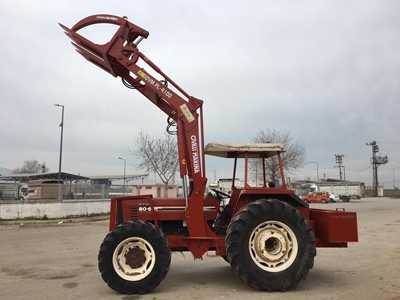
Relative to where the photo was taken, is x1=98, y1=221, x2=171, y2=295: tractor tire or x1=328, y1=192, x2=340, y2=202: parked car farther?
x1=328, y1=192, x2=340, y2=202: parked car

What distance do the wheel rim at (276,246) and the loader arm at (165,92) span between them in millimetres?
913

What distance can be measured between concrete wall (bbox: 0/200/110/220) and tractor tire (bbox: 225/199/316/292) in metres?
18.6

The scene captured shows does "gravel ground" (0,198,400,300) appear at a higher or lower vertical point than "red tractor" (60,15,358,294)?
lower

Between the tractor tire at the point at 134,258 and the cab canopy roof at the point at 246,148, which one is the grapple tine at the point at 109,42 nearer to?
the cab canopy roof at the point at 246,148

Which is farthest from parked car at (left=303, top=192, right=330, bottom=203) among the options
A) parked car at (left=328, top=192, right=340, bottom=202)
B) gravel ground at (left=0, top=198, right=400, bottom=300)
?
gravel ground at (left=0, top=198, right=400, bottom=300)

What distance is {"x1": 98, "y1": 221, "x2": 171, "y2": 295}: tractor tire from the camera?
5.68m

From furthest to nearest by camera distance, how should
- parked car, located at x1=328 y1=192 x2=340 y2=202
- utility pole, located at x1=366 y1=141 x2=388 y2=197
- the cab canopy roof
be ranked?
utility pole, located at x1=366 y1=141 x2=388 y2=197, parked car, located at x1=328 y1=192 x2=340 y2=202, the cab canopy roof

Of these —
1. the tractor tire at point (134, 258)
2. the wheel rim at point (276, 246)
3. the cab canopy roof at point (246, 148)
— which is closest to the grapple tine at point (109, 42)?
the cab canopy roof at point (246, 148)

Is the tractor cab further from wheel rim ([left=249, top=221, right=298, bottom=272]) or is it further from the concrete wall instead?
the concrete wall

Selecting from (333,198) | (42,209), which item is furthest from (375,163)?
(42,209)

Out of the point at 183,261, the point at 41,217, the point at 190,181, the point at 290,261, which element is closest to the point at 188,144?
the point at 190,181

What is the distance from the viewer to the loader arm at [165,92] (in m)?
6.32

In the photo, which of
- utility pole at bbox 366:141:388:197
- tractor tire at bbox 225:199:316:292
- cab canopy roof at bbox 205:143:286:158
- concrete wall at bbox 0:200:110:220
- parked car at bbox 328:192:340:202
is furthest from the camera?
utility pole at bbox 366:141:388:197

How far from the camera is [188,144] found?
637cm
